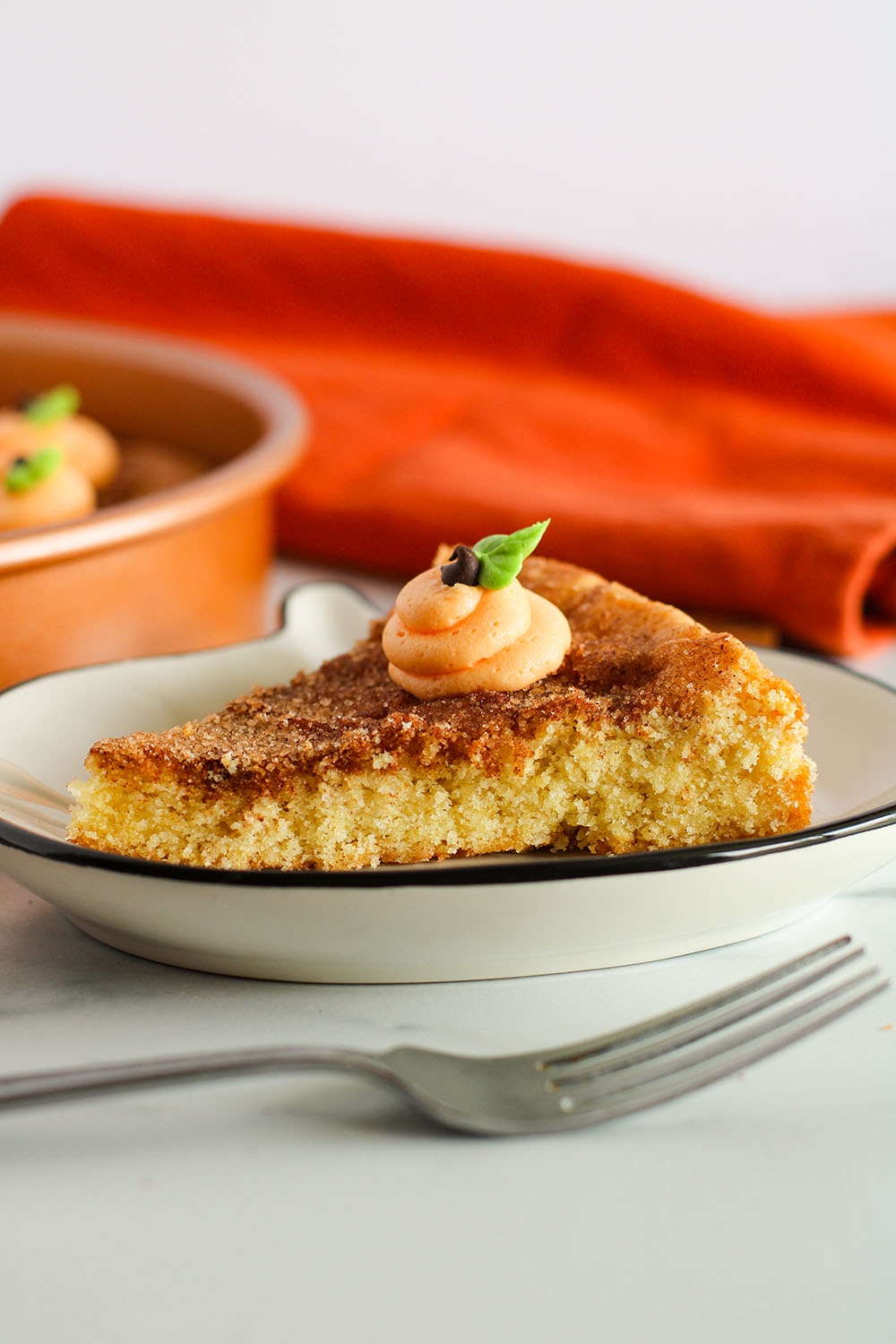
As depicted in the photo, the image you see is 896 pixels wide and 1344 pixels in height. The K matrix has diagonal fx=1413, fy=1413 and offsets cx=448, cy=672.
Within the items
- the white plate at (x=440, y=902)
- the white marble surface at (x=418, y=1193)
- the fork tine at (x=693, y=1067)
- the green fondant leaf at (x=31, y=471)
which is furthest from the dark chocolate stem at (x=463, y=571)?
the green fondant leaf at (x=31, y=471)

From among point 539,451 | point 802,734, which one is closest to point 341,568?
point 539,451

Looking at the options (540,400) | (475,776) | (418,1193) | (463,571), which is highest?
(463,571)

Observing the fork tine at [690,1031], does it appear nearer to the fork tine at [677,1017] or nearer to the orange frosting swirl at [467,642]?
the fork tine at [677,1017]

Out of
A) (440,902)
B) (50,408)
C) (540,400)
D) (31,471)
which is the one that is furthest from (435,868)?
(540,400)

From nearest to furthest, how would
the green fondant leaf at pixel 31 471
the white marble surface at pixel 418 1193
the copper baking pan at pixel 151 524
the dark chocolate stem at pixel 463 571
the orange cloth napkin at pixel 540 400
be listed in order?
1. the white marble surface at pixel 418 1193
2. the dark chocolate stem at pixel 463 571
3. the copper baking pan at pixel 151 524
4. the green fondant leaf at pixel 31 471
5. the orange cloth napkin at pixel 540 400

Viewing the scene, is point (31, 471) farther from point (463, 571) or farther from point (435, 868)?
point (435, 868)

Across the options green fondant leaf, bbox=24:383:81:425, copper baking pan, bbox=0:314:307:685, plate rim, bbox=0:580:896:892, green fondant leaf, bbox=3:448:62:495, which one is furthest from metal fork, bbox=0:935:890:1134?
green fondant leaf, bbox=24:383:81:425

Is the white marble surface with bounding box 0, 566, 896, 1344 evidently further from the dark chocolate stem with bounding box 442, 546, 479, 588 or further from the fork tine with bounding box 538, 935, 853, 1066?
the dark chocolate stem with bounding box 442, 546, 479, 588
